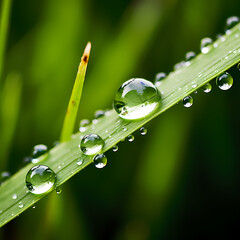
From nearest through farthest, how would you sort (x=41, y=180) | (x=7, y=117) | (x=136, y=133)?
(x=41, y=180) → (x=7, y=117) → (x=136, y=133)

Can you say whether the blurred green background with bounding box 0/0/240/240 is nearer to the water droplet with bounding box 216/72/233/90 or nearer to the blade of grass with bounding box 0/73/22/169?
the blade of grass with bounding box 0/73/22/169

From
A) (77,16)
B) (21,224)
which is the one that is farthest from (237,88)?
(21,224)

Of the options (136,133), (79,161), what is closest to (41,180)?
(79,161)

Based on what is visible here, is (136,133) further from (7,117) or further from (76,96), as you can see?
(76,96)

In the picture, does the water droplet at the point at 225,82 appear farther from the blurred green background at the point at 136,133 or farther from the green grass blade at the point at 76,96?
the blurred green background at the point at 136,133

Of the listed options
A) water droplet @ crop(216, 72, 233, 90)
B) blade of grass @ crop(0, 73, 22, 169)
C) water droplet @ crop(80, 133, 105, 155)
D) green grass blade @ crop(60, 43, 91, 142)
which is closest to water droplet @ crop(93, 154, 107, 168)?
water droplet @ crop(80, 133, 105, 155)
